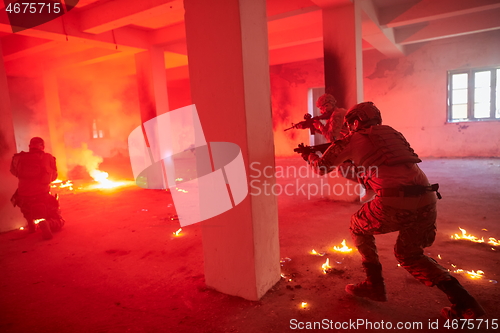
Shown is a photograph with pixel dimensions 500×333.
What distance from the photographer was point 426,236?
101 inches

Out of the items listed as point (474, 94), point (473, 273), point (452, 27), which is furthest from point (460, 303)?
point (474, 94)

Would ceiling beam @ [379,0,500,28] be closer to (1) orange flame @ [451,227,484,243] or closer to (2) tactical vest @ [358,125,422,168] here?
(1) orange flame @ [451,227,484,243]

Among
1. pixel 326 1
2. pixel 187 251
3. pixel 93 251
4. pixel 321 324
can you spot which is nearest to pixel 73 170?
pixel 93 251

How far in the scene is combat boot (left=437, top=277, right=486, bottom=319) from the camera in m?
2.32

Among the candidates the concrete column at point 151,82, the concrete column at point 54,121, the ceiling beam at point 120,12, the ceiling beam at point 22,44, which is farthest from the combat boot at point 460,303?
the concrete column at point 54,121

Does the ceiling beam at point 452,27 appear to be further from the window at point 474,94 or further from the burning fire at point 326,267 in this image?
the burning fire at point 326,267

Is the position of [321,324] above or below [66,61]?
below

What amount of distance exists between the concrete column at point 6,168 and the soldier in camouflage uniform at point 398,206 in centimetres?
589

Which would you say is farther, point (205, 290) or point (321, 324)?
point (205, 290)

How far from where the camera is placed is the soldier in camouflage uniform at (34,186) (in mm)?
5336

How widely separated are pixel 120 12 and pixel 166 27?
6.26ft

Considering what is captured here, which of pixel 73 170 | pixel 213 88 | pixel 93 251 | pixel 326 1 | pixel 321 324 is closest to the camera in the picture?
pixel 321 324

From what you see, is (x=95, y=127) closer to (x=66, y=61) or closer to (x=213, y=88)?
(x=66, y=61)

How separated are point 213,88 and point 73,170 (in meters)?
11.8
